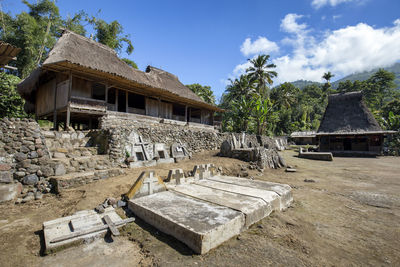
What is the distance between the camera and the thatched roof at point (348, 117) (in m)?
18.8

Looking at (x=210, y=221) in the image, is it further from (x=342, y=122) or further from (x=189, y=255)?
(x=342, y=122)

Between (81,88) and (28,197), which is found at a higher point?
(81,88)

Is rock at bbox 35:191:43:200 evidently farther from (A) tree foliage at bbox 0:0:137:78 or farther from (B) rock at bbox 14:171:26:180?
(A) tree foliage at bbox 0:0:137:78

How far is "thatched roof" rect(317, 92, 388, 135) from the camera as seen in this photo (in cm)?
1880

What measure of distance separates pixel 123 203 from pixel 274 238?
312 centimetres

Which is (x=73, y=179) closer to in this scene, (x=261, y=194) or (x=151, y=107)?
(x=261, y=194)

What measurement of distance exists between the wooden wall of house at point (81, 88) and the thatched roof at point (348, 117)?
22926 millimetres

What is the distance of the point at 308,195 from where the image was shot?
215 inches

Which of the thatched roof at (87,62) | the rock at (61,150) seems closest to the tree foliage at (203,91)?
the thatched roof at (87,62)

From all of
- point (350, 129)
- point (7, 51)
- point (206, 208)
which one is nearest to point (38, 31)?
point (7, 51)

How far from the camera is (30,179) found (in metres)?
4.62

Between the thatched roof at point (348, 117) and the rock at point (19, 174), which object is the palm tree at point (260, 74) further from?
the rock at point (19, 174)

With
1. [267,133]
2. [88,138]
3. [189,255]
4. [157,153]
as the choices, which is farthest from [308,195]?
[267,133]

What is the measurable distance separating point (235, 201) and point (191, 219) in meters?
1.14
